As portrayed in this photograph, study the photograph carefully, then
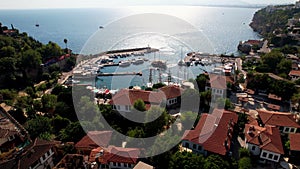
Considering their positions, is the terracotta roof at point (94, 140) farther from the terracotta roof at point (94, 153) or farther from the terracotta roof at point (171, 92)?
the terracotta roof at point (171, 92)

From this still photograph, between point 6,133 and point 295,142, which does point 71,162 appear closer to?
point 6,133

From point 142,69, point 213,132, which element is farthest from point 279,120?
point 142,69

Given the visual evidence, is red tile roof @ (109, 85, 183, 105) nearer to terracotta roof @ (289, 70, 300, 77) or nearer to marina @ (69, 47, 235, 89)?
marina @ (69, 47, 235, 89)

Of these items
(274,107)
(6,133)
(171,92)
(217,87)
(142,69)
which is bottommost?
(6,133)

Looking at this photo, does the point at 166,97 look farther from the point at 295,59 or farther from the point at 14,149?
the point at 295,59

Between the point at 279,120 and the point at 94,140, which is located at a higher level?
the point at 279,120

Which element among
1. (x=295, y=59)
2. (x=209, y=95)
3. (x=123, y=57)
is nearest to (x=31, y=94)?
(x=209, y=95)

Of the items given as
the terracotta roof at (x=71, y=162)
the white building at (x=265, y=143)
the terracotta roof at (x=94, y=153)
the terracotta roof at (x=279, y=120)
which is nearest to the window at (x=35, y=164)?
the terracotta roof at (x=71, y=162)
